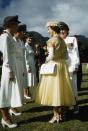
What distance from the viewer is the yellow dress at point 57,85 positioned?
9.24 metres

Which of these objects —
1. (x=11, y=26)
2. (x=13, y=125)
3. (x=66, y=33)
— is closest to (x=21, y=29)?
(x=66, y=33)

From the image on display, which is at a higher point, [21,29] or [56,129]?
[21,29]

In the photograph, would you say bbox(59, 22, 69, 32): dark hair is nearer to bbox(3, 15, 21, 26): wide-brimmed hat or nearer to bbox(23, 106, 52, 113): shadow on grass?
bbox(3, 15, 21, 26): wide-brimmed hat

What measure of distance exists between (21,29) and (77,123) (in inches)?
130

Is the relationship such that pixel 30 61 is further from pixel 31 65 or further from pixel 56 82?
pixel 56 82

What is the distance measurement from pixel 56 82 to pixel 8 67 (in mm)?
1174

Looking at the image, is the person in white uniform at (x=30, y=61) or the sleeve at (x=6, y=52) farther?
the person in white uniform at (x=30, y=61)

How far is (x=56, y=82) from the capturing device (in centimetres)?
931

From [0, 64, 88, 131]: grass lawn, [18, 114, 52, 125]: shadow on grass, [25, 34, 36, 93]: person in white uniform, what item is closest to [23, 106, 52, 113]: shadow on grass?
[0, 64, 88, 131]: grass lawn

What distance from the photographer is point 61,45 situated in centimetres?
928

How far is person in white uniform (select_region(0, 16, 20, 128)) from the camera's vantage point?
8.80 m

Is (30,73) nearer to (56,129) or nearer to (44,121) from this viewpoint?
(44,121)

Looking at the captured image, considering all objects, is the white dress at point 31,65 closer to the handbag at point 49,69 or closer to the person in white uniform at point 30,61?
the person in white uniform at point 30,61

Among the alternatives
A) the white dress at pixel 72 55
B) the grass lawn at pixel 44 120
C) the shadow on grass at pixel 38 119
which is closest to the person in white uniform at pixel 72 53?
the white dress at pixel 72 55
